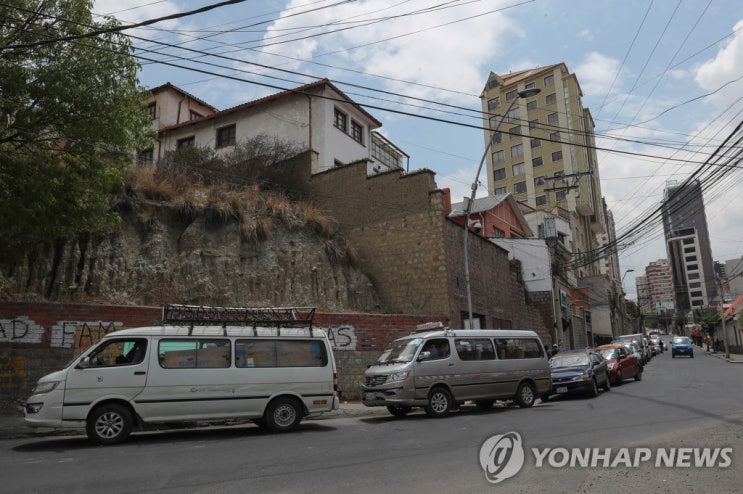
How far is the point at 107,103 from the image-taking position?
11.8 m

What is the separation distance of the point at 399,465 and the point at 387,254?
16465 mm

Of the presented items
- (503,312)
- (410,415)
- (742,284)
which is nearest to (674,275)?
(742,284)

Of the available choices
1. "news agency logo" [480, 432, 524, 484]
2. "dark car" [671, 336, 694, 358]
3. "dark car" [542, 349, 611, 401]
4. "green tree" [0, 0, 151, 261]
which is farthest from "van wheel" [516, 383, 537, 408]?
"dark car" [671, 336, 694, 358]

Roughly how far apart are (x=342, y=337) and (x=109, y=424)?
337 inches

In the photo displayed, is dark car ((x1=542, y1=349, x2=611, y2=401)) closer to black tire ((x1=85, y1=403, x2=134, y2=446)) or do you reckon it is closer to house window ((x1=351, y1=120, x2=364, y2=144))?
black tire ((x1=85, y1=403, x2=134, y2=446))

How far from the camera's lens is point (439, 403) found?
42.7ft

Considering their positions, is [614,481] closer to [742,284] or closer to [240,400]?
[240,400]

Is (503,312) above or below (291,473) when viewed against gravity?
above

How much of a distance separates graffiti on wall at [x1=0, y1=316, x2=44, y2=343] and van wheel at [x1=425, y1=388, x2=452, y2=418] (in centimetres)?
901

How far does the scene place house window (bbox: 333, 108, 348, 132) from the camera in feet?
98.8

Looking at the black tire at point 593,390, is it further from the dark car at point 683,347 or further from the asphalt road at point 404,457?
the dark car at point 683,347

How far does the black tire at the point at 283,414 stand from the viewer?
10648mm

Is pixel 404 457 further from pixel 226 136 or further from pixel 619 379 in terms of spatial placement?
pixel 226 136

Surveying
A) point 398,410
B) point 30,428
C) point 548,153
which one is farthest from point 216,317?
point 548,153
